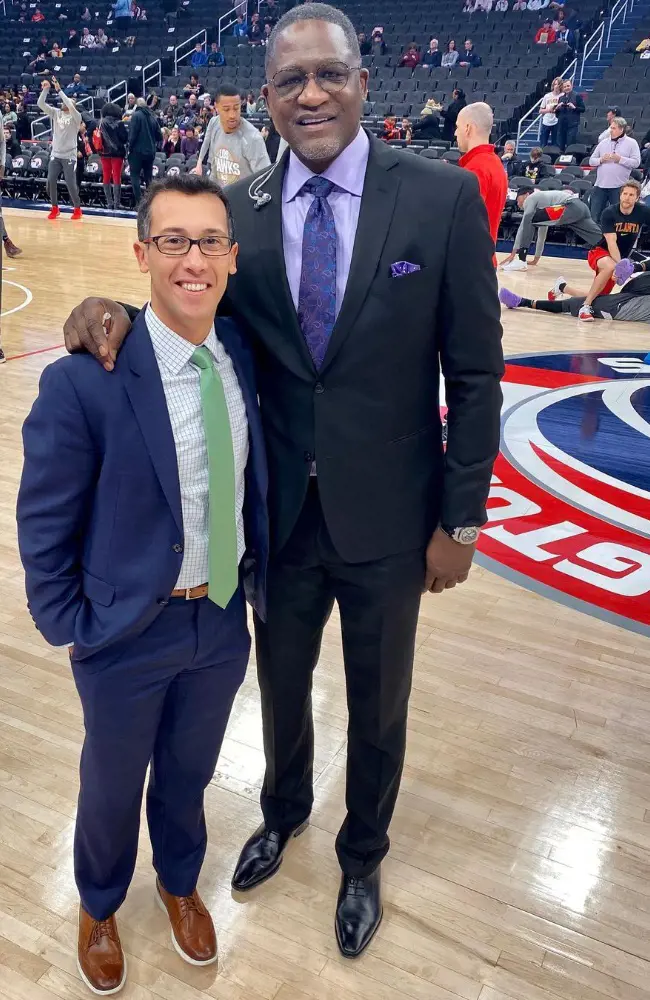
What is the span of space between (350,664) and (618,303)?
264 inches

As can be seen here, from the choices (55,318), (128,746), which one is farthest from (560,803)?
(55,318)

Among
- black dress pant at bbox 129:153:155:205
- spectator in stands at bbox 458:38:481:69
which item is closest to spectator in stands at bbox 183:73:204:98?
black dress pant at bbox 129:153:155:205

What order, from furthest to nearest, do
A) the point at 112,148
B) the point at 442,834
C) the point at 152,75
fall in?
the point at 152,75, the point at 112,148, the point at 442,834

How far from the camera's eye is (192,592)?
4.60ft

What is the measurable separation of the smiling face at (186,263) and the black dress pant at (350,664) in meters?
0.37

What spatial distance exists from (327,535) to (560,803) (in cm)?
104

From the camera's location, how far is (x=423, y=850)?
75.9 inches

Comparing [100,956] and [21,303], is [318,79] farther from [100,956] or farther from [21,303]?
[21,303]

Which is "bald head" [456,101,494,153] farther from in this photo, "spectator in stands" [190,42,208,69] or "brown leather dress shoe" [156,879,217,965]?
"spectator in stands" [190,42,208,69]

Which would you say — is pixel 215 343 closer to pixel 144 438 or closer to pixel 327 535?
pixel 144 438

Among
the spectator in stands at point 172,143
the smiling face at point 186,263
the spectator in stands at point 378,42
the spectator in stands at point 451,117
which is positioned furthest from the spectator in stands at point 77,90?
the smiling face at point 186,263

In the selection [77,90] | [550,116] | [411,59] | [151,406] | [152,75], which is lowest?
[151,406]

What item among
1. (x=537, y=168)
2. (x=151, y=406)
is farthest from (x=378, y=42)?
(x=151, y=406)

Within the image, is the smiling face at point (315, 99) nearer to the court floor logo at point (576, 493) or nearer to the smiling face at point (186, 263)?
the smiling face at point (186, 263)
